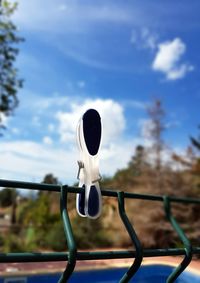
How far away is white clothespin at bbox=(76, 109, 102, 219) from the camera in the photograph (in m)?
1.26

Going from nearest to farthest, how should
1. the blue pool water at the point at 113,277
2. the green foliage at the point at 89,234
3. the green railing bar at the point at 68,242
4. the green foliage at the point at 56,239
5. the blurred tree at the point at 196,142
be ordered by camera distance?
the green railing bar at the point at 68,242, the blue pool water at the point at 113,277, the green foliage at the point at 56,239, the green foliage at the point at 89,234, the blurred tree at the point at 196,142

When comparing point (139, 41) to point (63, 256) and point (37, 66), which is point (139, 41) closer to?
point (37, 66)

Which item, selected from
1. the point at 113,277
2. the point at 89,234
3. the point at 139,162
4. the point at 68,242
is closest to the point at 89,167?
the point at 68,242

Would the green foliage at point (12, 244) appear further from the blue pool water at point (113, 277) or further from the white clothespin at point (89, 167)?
the white clothespin at point (89, 167)

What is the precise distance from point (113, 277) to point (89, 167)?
2.96 m

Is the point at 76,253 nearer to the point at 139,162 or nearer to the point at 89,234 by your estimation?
the point at 89,234

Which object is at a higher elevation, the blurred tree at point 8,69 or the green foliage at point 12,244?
the blurred tree at point 8,69

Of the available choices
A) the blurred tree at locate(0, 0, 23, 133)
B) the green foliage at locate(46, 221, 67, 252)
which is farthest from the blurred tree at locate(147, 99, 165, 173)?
the blurred tree at locate(0, 0, 23, 133)

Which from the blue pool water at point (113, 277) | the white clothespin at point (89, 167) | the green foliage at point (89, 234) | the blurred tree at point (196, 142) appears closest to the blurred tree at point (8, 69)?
the green foliage at point (89, 234)

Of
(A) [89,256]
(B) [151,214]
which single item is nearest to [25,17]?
(B) [151,214]

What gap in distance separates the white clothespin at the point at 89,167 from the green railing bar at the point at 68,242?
0.11m

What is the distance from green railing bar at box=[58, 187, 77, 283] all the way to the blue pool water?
1.27 meters

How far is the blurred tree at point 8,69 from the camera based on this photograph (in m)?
14.1

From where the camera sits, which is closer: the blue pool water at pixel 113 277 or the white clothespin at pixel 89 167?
the white clothespin at pixel 89 167
